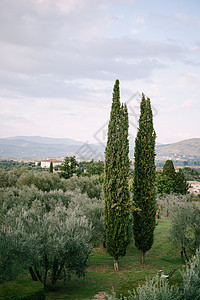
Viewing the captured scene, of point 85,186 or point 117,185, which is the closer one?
point 117,185

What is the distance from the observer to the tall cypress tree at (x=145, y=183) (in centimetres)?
1246

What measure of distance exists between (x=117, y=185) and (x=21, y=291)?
603 centimetres

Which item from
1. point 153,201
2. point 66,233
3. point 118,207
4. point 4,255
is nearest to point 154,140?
point 153,201

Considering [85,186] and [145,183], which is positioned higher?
[145,183]

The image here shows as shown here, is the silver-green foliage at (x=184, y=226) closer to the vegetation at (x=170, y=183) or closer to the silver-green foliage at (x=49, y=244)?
the silver-green foliage at (x=49, y=244)

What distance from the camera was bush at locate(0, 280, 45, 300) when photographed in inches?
243

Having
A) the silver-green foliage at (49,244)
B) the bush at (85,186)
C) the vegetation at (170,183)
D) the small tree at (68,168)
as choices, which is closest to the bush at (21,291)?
the silver-green foliage at (49,244)

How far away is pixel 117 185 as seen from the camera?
1132 cm

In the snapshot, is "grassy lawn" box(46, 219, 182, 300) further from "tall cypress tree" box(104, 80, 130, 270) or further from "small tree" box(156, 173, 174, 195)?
"small tree" box(156, 173, 174, 195)

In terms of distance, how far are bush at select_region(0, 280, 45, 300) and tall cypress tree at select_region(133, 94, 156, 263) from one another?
6.72m

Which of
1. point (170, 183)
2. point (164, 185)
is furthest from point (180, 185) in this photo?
point (164, 185)

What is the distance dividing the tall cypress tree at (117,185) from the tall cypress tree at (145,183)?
1.27m

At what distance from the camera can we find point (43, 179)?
84.3ft

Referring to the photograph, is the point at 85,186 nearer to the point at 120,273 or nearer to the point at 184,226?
the point at 184,226
